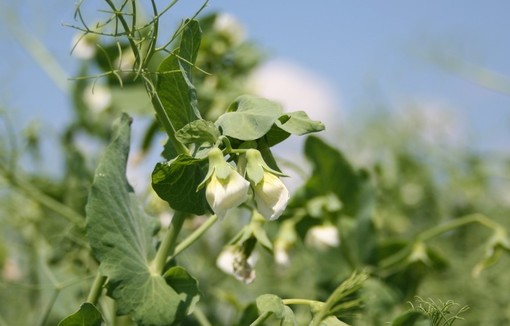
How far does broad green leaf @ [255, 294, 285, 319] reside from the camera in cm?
54

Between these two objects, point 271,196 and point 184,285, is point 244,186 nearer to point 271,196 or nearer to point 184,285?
point 271,196

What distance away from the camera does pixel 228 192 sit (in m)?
0.54

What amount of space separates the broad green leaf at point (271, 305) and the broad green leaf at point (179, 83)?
14cm

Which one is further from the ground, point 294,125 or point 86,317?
point 294,125

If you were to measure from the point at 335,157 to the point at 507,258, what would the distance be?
49 cm

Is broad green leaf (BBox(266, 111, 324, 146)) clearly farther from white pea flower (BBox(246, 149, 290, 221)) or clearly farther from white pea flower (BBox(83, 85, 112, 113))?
white pea flower (BBox(83, 85, 112, 113))

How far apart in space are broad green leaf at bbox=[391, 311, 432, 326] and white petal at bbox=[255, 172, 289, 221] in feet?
0.35

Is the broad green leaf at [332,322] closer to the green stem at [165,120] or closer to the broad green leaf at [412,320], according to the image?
the broad green leaf at [412,320]

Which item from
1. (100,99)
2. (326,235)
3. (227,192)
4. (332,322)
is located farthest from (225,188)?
(100,99)

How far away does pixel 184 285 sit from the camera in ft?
2.16

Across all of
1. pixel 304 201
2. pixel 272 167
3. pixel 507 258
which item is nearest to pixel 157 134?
pixel 304 201

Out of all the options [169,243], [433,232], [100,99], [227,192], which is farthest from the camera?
[100,99]

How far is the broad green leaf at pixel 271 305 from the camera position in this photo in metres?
0.54

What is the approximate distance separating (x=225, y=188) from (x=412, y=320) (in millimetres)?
155
